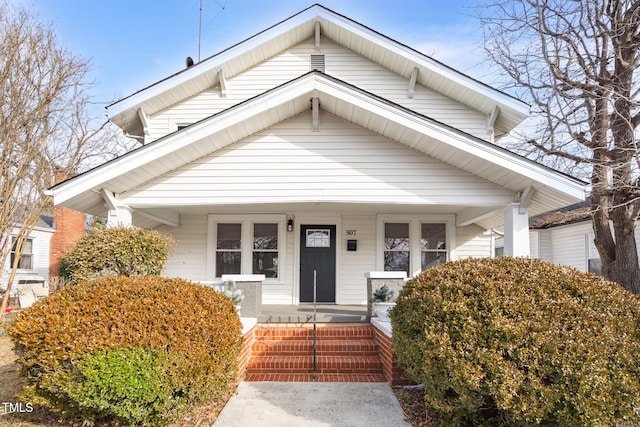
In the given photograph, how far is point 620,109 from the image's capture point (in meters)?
9.17

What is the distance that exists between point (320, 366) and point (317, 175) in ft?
11.4

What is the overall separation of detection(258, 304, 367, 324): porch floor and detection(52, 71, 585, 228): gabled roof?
3.46m

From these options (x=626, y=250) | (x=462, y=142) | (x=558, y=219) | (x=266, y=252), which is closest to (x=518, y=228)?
(x=462, y=142)

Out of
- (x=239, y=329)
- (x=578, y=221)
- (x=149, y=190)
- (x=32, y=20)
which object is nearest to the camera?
(x=239, y=329)

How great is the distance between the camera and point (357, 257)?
10641mm

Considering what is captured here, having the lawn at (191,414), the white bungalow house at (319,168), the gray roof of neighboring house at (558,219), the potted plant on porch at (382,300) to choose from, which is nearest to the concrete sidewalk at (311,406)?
the lawn at (191,414)

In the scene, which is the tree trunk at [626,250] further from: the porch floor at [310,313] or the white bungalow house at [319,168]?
the porch floor at [310,313]

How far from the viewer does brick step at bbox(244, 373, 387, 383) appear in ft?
19.5

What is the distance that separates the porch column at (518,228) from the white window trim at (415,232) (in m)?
2.66

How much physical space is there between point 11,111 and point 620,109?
13.9m

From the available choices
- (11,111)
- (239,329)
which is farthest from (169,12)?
(239,329)

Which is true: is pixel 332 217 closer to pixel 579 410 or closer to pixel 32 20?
pixel 579 410

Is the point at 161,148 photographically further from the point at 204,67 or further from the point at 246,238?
the point at 246,238

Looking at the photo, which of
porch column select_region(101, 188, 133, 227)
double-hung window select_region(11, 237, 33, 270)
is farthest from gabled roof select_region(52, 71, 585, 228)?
double-hung window select_region(11, 237, 33, 270)
